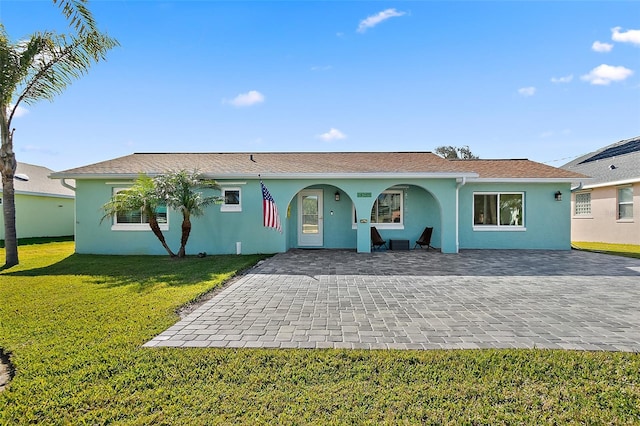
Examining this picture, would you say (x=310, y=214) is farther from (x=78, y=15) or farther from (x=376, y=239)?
(x=78, y=15)

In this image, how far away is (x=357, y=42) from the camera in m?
12.3

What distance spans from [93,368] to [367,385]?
2843 millimetres

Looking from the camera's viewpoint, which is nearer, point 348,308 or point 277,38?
point 348,308

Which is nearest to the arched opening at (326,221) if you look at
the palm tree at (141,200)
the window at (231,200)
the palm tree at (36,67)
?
the window at (231,200)

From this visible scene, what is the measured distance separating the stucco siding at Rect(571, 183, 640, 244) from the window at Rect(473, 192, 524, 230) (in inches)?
274

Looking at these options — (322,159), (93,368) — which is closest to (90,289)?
(93,368)

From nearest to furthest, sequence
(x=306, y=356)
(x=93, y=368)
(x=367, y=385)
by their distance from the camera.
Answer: (x=367, y=385) → (x=93, y=368) → (x=306, y=356)

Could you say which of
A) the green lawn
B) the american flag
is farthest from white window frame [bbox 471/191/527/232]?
the green lawn

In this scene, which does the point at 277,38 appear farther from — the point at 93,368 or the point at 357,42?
the point at 93,368

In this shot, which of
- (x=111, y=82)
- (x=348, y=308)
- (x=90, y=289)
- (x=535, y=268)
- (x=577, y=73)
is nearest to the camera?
(x=348, y=308)

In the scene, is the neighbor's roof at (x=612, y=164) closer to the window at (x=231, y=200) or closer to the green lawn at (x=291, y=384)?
the green lawn at (x=291, y=384)

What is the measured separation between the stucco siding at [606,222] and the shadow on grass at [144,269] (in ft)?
58.5

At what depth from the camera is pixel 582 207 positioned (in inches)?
712

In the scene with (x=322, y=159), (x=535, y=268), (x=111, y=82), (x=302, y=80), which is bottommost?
(x=535, y=268)
